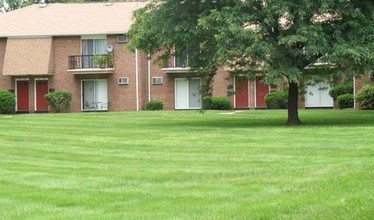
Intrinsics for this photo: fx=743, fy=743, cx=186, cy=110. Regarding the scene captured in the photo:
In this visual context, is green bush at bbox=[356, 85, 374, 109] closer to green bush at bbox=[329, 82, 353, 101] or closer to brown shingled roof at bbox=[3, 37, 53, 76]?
green bush at bbox=[329, 82, 353, 101]

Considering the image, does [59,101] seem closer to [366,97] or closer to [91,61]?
[91,61]

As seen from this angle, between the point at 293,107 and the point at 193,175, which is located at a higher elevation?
the point at 293,107

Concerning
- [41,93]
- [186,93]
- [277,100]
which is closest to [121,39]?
[186,93]

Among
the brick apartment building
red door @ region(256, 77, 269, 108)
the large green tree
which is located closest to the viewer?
the large green tree

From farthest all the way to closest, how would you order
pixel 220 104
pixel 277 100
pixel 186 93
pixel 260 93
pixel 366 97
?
pixel 186 93 → pixel 260 93 → pixel 220 104 → pixel 277 100 → pixel 366 97

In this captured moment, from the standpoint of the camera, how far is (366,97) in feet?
132

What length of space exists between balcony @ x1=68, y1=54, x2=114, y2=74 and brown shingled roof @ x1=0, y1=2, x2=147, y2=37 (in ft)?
5.23

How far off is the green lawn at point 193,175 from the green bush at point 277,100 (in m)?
18.5

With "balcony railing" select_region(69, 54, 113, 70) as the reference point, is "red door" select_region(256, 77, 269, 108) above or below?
below

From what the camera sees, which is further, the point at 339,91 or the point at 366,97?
the point at 339,91

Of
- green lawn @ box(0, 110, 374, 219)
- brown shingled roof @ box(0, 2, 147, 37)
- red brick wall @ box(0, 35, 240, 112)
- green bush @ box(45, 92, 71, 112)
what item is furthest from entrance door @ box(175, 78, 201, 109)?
green lawn @ box(0, 110, 374, 219)

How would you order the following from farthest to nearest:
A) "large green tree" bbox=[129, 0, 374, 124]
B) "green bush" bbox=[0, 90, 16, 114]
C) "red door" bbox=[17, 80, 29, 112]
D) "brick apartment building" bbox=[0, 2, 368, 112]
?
"red door" bbox=[17, 80, 29, 112], "brick apartment building" bbox=[0, 2, 368, 112], "green bush" bbox=[0, 90, 16, 114], "large green tree" bbox=[129, 0, 374, 124]

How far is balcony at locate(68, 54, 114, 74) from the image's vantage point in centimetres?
4634

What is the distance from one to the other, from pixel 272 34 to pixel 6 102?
22.5 meters
